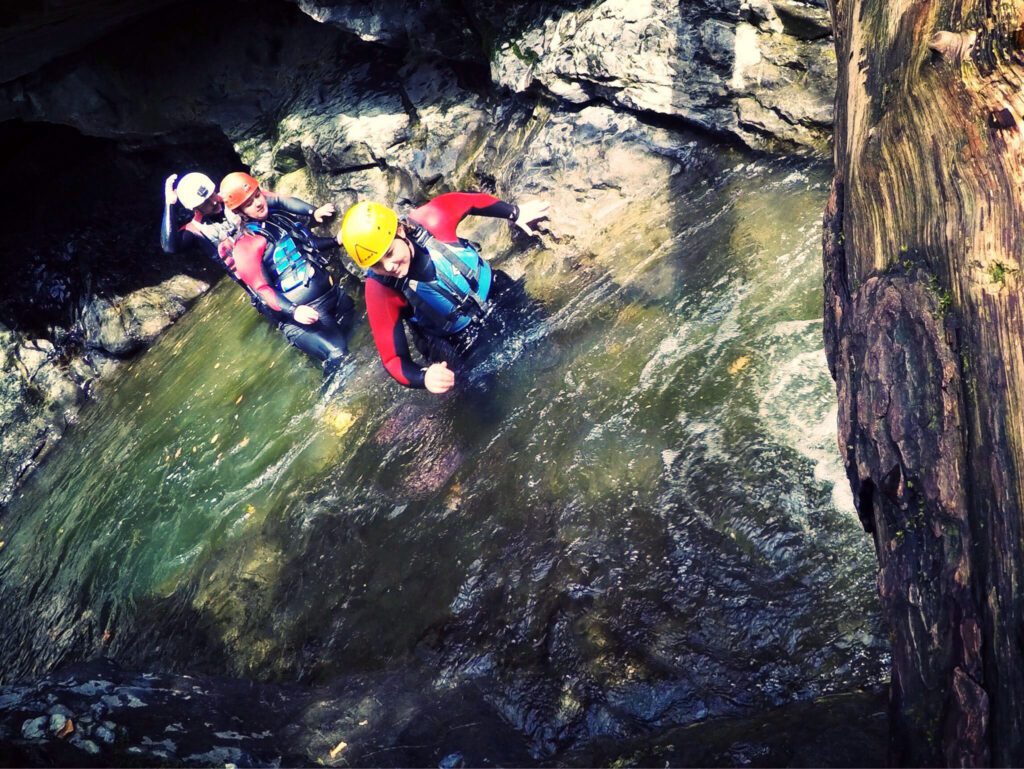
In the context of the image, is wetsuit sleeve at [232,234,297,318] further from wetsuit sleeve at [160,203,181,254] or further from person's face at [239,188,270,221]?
wetsuit sleeve at [160,203,181,254]

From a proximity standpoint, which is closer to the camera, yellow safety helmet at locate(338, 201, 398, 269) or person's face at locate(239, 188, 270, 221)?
yellow safety helmet at locate(338, 201, 398, 269)

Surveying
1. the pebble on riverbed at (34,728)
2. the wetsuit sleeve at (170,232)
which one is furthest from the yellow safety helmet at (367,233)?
the wetsuit sleeve at (170,232)

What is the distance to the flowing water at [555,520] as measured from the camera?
11.7ft

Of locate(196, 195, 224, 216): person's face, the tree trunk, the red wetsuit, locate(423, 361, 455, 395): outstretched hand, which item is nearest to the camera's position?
the tree trunk

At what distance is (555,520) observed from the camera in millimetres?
4555

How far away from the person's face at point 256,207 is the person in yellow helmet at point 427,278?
201 centimetres

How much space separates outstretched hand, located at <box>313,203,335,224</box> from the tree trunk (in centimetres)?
652

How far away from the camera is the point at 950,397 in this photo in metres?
2.35

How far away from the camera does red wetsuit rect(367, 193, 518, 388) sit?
567 centimetres

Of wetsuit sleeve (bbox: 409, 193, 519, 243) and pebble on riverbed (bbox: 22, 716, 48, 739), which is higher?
wetsuit sleeve (bbox: 409, 193, 519, 243)

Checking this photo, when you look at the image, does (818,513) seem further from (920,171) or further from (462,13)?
(462,13)

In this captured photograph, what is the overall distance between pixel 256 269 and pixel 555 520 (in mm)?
4494

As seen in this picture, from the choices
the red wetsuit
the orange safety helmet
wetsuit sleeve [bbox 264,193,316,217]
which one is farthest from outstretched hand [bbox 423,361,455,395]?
wetsuit sleeve [bbox 264,193,316,217]

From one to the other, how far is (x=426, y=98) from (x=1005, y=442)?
7631 mm
